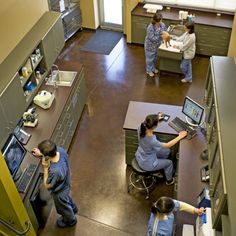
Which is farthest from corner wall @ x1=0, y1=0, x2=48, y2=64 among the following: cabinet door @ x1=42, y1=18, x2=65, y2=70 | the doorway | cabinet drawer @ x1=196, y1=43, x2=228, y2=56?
cabinet drawer @ x1=196, y1=43, x2=228, y2=56

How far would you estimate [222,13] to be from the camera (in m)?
7.54

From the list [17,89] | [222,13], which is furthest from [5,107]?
[222,13]

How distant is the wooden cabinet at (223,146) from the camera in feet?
8.13

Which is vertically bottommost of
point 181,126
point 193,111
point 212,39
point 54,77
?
point 212,39

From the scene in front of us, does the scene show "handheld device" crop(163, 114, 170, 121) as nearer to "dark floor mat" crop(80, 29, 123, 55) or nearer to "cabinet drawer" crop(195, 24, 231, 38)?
"cabinet drawer" crop(195, 24, 231, 38)

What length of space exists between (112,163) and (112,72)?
9.12 ft

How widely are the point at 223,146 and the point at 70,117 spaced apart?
3193 mm

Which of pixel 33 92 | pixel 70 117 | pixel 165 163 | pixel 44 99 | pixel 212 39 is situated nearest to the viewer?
pixel 165 163

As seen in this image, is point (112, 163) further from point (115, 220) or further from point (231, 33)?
point (231, 33)

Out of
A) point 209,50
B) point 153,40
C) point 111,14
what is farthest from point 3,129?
point 111,14

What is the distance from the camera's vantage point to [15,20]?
475cm

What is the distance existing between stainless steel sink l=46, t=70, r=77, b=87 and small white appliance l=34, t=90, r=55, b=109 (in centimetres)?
44

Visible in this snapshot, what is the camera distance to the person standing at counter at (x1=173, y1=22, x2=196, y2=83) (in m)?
6.36

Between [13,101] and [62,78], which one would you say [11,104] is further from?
[62,78]
